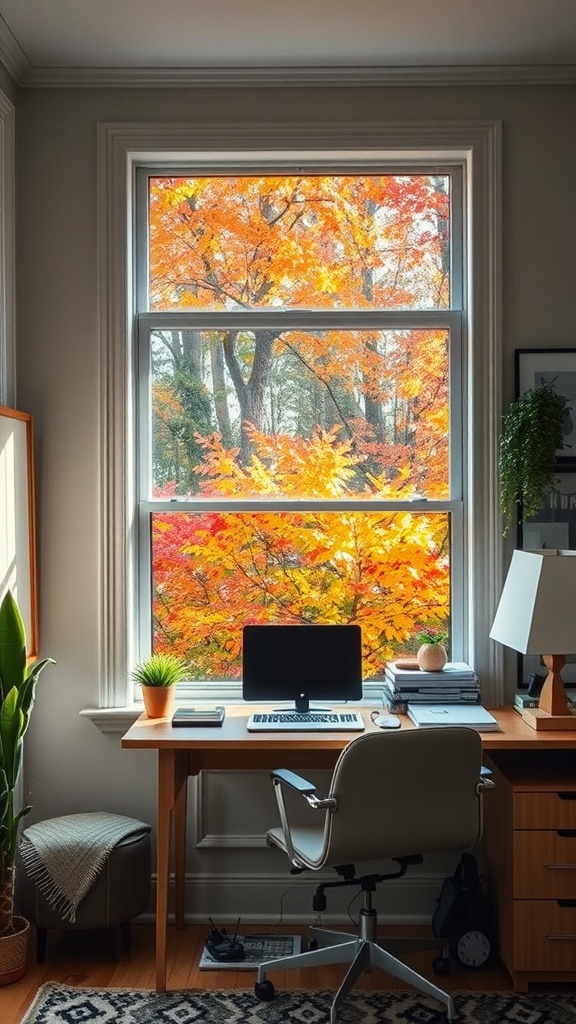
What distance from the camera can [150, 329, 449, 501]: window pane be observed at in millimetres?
3471

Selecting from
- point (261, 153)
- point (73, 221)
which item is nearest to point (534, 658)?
point (261, 153)

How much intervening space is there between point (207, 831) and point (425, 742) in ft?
4.07

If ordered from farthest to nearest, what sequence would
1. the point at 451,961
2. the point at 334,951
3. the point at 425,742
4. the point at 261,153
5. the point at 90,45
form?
the point at 261,153 < the point at 90,45 < the point at 451,961 < the point at 334,951 < the point at 425,742

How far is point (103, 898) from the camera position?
9.63 ft

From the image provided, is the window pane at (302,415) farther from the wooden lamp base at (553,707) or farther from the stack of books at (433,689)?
the wooden lamp base at (553,707)

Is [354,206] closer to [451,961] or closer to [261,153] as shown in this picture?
[261,153]

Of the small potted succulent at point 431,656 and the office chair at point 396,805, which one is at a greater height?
the small potted succulent at point 431,656

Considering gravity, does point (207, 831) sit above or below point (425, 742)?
below

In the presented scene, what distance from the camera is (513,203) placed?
3.36 meters

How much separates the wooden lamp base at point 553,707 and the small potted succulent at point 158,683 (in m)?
1.21

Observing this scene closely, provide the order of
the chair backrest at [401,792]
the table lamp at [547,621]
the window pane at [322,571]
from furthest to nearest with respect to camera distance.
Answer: the window pane at [322,571]
the table lamp at [547,621]
the chair backrest at [401,792]

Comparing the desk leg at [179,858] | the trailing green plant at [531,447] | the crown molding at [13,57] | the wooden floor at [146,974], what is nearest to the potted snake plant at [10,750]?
the wooden floor at [146,974]

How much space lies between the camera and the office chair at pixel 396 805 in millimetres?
2475

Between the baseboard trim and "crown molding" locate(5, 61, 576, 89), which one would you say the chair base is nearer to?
the baseboard trim
